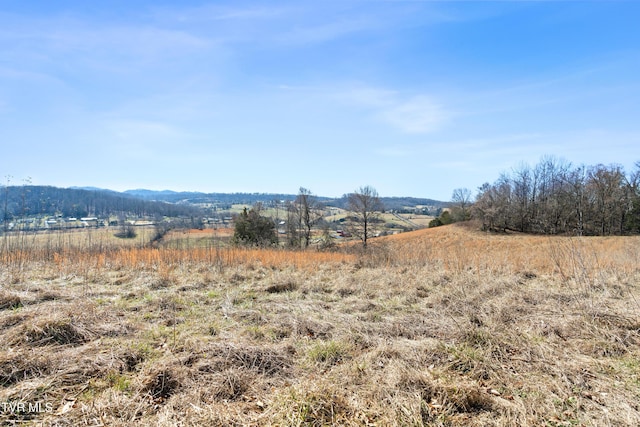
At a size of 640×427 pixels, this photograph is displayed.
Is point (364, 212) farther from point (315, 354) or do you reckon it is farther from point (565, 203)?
point (315, 354)

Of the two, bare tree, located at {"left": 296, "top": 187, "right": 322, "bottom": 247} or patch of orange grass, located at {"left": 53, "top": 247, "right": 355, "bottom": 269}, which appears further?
bare tree, located at {"left": 296, "top": 187, "right": 322, "bottom": 247}

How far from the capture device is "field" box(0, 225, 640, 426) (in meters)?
2.64

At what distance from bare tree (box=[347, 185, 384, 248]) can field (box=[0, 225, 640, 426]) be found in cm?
2890

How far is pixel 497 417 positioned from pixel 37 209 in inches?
536

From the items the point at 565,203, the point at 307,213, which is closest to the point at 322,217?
the point at 307,213

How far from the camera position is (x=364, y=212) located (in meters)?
36.3

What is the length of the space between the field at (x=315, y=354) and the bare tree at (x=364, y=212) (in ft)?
94.8

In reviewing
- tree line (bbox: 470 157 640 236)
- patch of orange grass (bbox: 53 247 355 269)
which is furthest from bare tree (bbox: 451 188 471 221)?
patch of orange grass (bbox: 53 247 355 269)

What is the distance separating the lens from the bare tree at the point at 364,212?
119ft

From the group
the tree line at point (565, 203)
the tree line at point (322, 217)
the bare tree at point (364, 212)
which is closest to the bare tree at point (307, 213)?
the tree line at point (322, 217)

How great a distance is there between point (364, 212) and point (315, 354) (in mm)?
33103
